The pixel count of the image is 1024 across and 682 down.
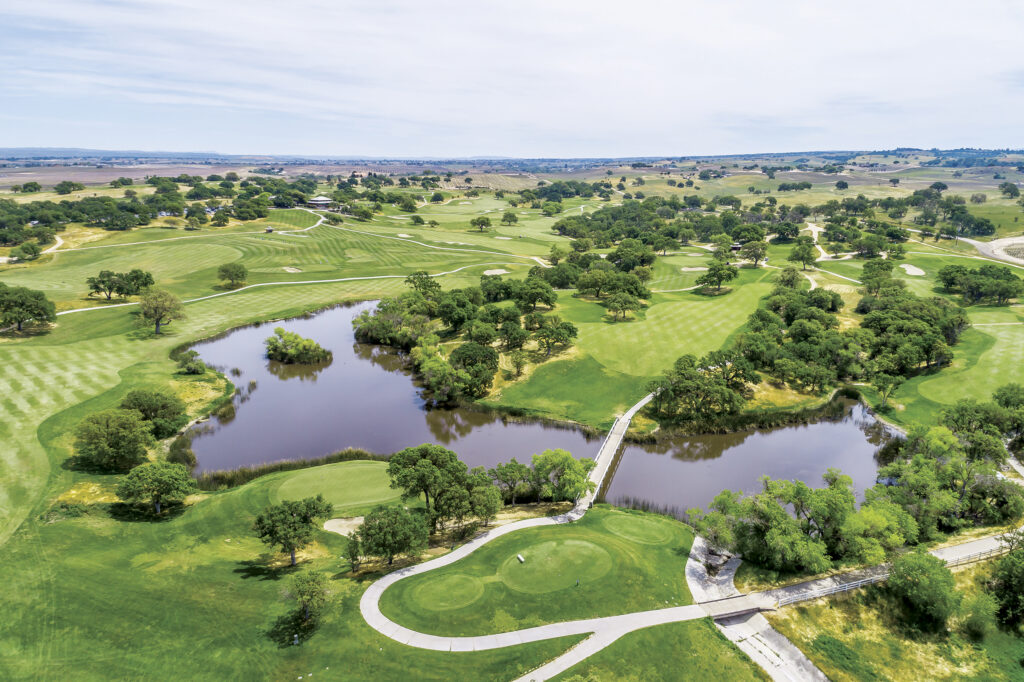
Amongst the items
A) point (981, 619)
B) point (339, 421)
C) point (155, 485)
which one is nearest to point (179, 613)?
point (155, 485)

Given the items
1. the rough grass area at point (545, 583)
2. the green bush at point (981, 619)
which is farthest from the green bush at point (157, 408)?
the green bush at point (981, 619)

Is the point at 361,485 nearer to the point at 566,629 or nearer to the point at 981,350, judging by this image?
the point at 566,629

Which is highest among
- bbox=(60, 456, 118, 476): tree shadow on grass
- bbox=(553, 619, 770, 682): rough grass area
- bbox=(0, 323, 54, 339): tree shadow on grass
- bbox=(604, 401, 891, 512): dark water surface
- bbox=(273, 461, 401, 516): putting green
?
bbox=(0, 323, 54, 339): tree shadow on grass

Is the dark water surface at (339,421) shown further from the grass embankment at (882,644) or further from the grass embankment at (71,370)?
the grass embankment at (882,644)

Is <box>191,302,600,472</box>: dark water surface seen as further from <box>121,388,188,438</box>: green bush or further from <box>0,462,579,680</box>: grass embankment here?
<box>0,462,579,680</box>: grass embankment

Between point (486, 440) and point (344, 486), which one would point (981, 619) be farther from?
point (344, 486)

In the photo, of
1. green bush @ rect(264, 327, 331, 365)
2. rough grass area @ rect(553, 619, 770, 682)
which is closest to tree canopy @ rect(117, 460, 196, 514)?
rough grass area @ rect(553, 619, 770, 682)

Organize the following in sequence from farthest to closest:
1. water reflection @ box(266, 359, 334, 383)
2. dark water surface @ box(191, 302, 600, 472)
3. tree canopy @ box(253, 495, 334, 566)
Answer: water reflection @ box(266, 359, 334, 383) < dark water surface @ box(191, 302, 600, 472) < tree canopy @ box(253, 495, 334, 566)
